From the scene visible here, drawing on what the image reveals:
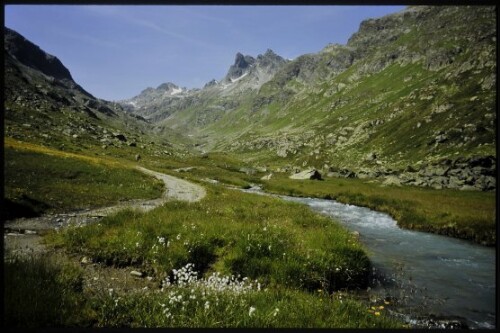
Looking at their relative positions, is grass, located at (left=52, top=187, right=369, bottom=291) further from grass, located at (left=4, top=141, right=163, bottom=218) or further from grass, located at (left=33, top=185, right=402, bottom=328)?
grass, located at (left=4, top=141, right=163, bottom=218)

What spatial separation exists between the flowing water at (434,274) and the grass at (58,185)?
16434 mm

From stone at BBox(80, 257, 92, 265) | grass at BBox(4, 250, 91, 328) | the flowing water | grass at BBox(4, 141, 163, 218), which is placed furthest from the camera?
grass at BBox(4, 141, 163, 218)

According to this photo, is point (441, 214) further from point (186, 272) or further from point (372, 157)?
point (372, 157)

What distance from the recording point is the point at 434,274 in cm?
1398

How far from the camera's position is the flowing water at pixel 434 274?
10.6 m

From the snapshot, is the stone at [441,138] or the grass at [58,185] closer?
the grass at [58,185]

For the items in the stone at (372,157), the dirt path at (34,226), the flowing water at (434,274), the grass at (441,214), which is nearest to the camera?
the flowing water at (434,274)

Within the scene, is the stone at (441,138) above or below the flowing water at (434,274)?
above

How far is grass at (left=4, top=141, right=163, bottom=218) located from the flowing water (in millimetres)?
16434

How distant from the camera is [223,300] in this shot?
304 inches

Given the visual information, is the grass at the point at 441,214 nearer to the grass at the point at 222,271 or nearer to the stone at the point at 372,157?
the grass at the point at 222,271

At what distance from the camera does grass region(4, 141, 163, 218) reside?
788 inches

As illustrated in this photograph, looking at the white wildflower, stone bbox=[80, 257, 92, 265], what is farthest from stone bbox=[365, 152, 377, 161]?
the white wildflower

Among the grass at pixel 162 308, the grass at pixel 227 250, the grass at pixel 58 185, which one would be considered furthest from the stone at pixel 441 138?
the grass at pixel 162 308
